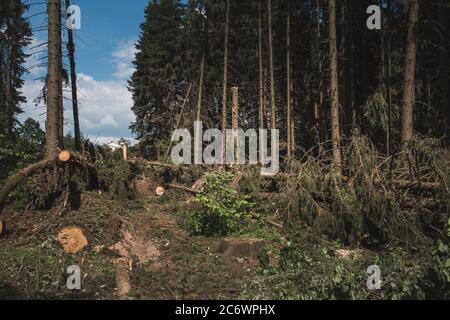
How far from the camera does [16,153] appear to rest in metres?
10.1

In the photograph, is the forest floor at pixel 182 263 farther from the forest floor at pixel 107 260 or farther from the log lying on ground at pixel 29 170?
the log lying on ground at pixel 29 170

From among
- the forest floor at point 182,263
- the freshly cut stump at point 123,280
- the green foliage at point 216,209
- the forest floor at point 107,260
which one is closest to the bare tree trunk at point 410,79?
the forest floor at point 182,263

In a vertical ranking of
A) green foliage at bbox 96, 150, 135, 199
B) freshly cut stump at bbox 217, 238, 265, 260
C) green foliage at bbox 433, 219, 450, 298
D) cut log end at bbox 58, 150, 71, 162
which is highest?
cut log end at bbox 58, 150, 71, 162

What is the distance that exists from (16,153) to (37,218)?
2.59m

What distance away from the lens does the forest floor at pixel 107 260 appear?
5750mm

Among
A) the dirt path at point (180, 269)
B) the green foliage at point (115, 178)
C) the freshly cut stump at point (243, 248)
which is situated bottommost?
the dirt path at point (180, 269)

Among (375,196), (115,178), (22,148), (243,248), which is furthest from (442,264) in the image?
(22,148)

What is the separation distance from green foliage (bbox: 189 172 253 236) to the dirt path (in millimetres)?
384

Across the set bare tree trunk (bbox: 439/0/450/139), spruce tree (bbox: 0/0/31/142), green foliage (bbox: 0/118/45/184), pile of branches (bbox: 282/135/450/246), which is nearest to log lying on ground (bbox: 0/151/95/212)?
green foliage (bbox: 0/118/45/184)

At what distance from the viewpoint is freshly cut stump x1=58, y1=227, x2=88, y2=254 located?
7340 millimetres

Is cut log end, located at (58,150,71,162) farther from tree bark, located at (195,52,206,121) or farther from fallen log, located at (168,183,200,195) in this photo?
tree bark, located at (195,52,206,121)

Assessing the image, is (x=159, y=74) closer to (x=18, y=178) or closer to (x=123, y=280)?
(x=18, y=178)

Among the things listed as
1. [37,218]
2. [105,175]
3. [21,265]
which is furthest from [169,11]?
[21,265]
